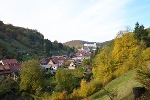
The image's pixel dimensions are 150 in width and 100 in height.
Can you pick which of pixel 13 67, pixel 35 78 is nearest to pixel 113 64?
pixel 35 78

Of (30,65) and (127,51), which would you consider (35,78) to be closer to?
(30,65)

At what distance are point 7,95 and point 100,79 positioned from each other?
73.3ft

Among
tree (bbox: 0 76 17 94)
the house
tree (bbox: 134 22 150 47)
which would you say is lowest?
tree (bbox: 0 76 17 94)

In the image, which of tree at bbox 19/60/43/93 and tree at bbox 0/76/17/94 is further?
tree at bbox 19/60/43/93

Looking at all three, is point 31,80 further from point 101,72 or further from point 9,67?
point 9,67

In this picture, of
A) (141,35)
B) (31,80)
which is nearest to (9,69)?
(31,80)

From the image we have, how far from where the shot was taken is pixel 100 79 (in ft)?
130

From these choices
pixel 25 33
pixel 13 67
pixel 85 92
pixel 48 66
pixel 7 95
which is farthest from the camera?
pixel 25 33

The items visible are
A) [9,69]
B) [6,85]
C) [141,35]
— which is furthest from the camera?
[9,69]

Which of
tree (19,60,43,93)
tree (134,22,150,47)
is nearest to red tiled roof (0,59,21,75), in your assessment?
tree (19,60,43,93)

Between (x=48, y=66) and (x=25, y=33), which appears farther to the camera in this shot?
(x=25, y=33)

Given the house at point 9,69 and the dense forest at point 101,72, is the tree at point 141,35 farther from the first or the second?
the house at point 9,69

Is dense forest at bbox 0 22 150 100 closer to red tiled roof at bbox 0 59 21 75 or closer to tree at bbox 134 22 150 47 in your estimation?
tree at bbox 134 22 150 47

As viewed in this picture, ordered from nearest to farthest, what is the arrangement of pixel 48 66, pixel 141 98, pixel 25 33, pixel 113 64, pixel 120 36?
1. pixel 141 98
2. pixel 113 64
3. pixel 120 36
4. pixel 48 66
5. pixel 25 33
